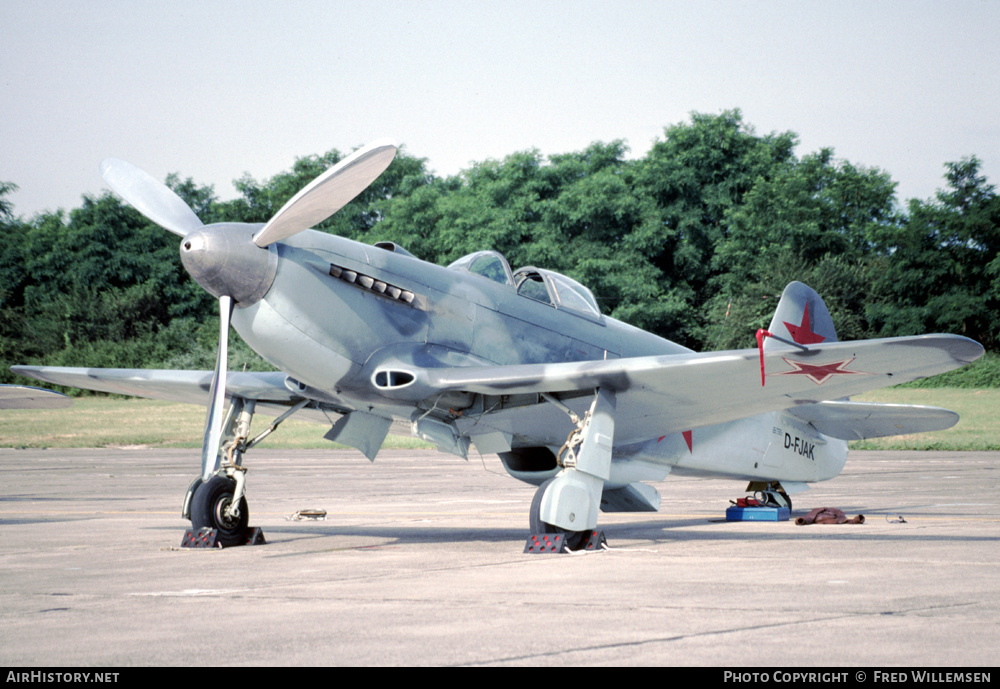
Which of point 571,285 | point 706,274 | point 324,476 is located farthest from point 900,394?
point 571,285

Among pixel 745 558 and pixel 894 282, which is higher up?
pixel 894 282

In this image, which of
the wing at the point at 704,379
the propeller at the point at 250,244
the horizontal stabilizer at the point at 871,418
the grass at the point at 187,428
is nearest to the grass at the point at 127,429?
the grass at the point at 187,428

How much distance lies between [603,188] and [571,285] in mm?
48859

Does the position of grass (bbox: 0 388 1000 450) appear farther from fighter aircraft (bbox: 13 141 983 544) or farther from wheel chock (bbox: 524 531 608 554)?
wheel chock (bbox: 524 531 608 554)

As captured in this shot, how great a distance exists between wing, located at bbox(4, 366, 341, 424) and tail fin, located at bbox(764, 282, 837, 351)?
5470 millimetres

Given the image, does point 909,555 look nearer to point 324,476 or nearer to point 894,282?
point 324,476

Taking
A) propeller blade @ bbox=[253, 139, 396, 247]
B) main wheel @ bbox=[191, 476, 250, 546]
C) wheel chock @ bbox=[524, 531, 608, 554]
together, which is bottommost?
wheel chock @ bbox=[524, 531, 608, 554]

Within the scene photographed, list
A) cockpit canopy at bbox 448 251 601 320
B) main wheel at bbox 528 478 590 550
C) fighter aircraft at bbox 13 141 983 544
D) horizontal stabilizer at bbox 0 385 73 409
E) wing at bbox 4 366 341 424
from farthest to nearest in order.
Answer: horizontal stabilizer at bbox 0 385 73 409 < wing at bbox 4 366 341 424 < cockpit canopy at bbox 448 251 601 320 < main wheel at bbox 528 478 590 550 < fighter aircraft at bbox 13 141 983 544

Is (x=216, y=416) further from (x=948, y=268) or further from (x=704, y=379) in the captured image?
(x=948, y=268)

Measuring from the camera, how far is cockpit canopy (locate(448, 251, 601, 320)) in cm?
991

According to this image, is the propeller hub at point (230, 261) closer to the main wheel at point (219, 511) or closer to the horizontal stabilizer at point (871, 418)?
the main wheel at point (219, 511)

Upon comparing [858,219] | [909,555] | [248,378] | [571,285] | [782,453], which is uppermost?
[858,219]

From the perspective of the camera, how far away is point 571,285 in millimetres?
10555

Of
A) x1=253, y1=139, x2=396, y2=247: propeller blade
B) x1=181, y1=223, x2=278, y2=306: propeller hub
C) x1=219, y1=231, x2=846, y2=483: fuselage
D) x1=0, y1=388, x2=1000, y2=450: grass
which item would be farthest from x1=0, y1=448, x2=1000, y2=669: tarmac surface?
x1=0, y1=388, x2=1000, y2=450: grass
